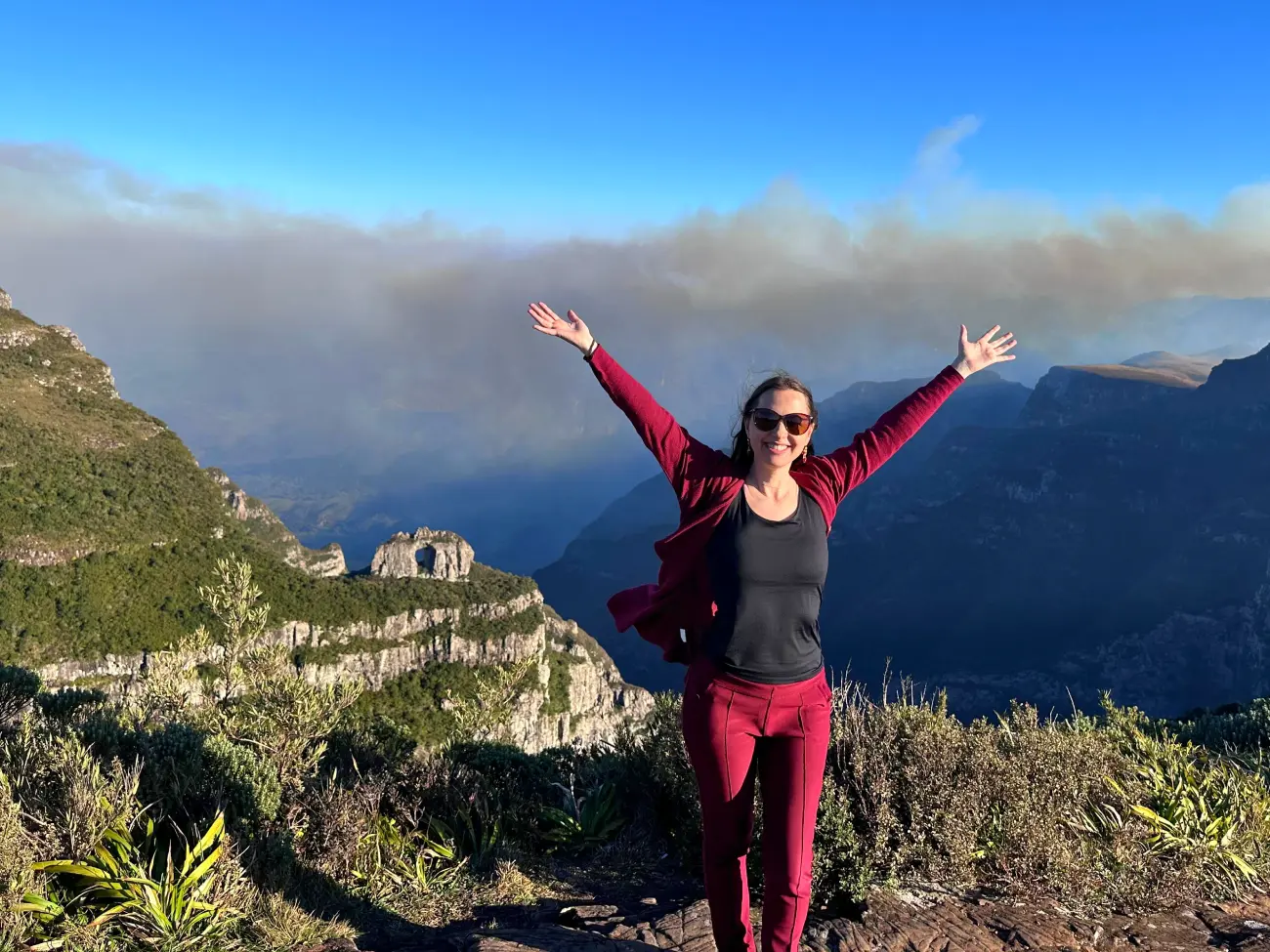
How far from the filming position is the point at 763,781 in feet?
11.2

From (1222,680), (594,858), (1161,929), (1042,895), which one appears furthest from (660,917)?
(1222,680)

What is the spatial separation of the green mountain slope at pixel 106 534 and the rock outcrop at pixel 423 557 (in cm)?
393

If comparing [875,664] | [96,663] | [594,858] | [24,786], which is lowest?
[875,664]

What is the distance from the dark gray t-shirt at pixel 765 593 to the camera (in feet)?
10.2

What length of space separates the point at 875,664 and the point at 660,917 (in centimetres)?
16985

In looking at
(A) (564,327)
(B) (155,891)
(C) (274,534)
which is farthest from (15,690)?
(C) (274,534)

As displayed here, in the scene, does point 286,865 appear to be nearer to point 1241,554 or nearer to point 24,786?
point 24,786

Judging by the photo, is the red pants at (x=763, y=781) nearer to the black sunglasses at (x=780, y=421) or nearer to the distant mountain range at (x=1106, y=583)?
the black sunglasses at (x=780, y=421)

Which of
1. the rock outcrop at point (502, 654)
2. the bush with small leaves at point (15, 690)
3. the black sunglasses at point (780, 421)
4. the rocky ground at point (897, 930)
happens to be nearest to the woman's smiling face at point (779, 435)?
the black sunglasses at point (780, 421)

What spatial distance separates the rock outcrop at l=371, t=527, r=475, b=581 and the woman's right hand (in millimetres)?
101475

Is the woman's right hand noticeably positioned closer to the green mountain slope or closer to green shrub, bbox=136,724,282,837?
green shrub, bbox=136,724,282,837

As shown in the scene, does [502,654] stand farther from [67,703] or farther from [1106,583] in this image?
[1106,583]

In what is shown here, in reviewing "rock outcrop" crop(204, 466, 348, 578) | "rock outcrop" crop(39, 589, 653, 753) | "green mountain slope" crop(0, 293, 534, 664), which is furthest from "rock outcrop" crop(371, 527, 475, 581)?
"rock outcrop" crop(39, 589, 653, 753)

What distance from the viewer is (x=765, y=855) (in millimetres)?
3309
